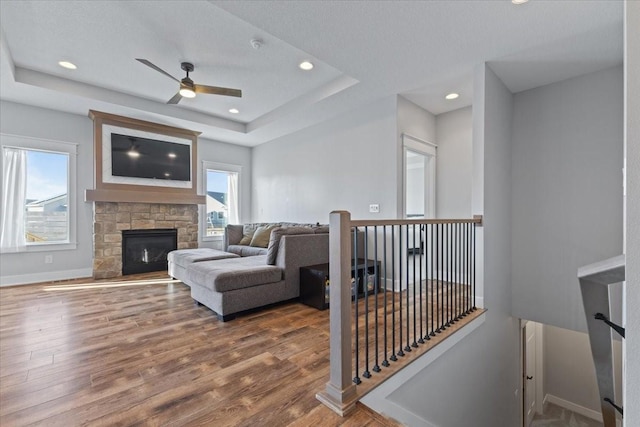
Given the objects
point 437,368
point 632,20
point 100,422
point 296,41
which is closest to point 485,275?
point 437,368

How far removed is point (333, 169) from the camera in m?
4.75

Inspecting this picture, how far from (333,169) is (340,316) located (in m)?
3.39

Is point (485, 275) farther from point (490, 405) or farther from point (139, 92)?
point (139, 92)

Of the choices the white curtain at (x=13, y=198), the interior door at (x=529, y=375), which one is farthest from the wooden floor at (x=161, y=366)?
the interior door at (x=529, y=375)

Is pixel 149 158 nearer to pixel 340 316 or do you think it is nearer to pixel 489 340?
pixel 340 316

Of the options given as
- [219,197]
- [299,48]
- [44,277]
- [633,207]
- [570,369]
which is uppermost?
[299,48]

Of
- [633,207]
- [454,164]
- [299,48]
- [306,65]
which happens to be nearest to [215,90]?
[306,65]

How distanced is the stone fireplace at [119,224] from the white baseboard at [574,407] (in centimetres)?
722

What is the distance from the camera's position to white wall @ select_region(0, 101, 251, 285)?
166 inches

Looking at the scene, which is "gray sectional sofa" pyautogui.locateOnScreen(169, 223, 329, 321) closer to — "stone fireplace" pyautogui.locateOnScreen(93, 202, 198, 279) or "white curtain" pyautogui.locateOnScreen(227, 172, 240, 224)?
"stone fireplace" pyautogui.locateOnScreen(93, 202, 198, 279)

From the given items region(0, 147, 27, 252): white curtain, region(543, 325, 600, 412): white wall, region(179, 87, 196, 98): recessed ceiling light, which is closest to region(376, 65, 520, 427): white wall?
region(543, 325, 600, 412): white wall

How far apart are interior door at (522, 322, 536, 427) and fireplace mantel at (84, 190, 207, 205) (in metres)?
6.12

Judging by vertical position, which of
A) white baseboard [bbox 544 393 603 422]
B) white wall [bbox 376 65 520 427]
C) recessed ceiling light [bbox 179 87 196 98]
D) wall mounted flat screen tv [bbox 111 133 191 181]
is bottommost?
white baseboard [bbox 544 393 603 422]

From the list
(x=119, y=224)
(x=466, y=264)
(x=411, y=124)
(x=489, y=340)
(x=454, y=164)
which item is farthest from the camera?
(x=119, y=224)
